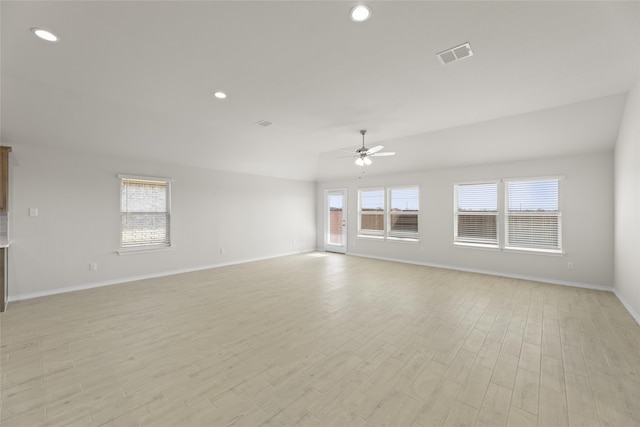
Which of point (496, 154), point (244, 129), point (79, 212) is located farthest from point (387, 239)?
point (79, 212)

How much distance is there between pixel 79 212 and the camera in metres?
4.59

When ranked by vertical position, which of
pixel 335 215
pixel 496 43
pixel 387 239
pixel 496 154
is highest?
pixel 496 43

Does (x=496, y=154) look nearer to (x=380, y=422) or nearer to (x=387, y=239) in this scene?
(x=387, y=239)

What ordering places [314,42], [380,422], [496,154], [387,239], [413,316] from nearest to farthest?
[380,422] < [314,42] < [413,316] < [496,154] < [387,239]

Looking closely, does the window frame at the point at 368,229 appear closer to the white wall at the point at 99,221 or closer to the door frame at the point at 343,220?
the door frame at the point at 343,220

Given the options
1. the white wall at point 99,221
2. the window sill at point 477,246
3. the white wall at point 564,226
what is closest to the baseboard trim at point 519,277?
the white wall at point 564,226

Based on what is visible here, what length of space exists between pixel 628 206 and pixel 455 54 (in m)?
3.42

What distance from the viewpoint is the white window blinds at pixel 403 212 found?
6.95 m

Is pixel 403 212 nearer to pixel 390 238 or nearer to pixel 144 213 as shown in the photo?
pixel 390 238

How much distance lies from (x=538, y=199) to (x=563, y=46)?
377 cm

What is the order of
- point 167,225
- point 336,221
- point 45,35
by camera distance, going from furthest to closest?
1. point 336,221
2. point 167,225
3. point 45,35

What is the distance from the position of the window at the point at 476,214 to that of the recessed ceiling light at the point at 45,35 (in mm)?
6896

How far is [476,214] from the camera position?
19.6ft

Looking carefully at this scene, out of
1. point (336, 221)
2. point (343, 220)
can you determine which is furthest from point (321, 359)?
point (336, 221)
